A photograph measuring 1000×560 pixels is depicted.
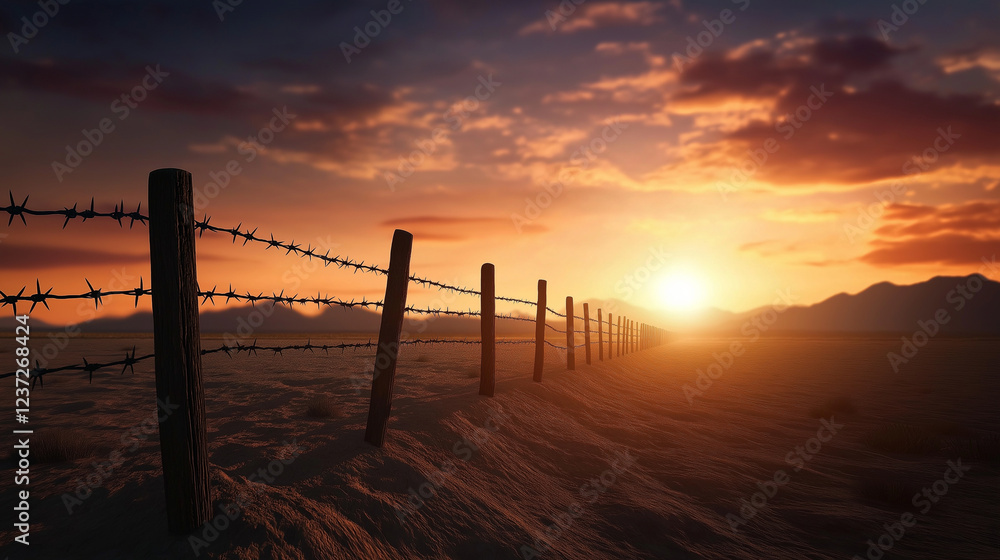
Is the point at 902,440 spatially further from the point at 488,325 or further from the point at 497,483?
the point at 497,483

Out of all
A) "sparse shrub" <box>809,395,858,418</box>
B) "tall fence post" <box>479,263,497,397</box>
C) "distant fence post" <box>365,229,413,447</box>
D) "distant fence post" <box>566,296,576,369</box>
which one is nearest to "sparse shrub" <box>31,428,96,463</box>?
"distant fence post" <box>365,229,413,447</box>

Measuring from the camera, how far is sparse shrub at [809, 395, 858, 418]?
9.58m

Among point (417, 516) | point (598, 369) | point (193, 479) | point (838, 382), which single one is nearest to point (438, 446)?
point (417, 516)

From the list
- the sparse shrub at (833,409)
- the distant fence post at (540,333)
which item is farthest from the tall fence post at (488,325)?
the sparse shrub at (833,409)

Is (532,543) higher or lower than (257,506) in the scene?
lower

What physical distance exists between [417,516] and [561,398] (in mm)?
4820

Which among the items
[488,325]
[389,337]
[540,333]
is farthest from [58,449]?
[540,333]

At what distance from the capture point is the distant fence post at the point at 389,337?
4363 mm

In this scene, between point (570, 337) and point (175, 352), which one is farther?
point (570, 337)

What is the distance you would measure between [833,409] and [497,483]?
27.8 feet

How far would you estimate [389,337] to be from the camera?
4496 mm

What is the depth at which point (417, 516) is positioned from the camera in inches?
140

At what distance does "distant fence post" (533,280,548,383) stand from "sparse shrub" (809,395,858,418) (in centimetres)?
541

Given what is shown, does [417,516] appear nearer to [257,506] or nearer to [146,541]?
[257,506]
